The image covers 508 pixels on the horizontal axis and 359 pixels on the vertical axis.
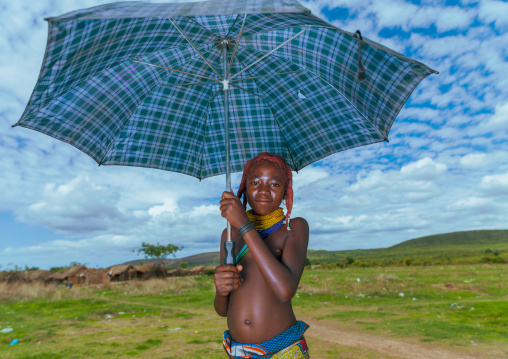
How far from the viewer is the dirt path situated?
231 inches

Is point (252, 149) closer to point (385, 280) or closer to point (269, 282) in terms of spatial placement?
point (269, 282)

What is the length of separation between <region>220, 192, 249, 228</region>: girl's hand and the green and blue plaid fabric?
3.82 ft

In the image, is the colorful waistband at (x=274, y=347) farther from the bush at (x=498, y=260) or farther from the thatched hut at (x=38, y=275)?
the bush at (x=498, y=260)

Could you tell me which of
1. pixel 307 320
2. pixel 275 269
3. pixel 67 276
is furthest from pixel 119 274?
pixel 275 269

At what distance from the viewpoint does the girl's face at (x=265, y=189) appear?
2553 mm

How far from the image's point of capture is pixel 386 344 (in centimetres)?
661

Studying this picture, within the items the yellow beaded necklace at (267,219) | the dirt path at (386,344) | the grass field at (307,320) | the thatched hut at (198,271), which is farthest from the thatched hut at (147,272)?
the yellow beaded necklace at (267,219)

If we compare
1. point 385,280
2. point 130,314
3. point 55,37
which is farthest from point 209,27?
point 385,280

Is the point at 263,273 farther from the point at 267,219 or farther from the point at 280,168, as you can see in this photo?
the point at 280,168

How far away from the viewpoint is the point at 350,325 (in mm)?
8320

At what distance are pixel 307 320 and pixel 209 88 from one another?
24.0ft

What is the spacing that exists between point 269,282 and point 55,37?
6.42ft

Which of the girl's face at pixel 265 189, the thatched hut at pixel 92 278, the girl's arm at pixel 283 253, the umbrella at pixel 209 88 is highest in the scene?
the umbrella at pixel 209 88

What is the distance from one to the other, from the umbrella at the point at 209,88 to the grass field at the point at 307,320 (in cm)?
369
